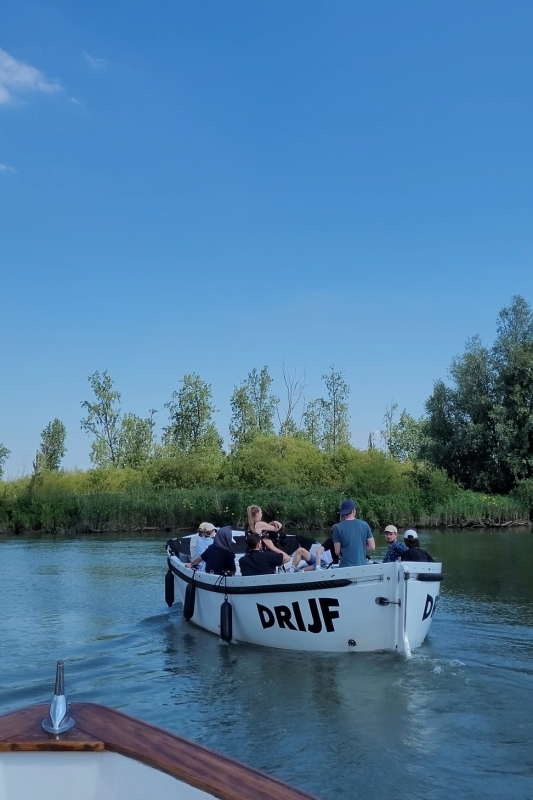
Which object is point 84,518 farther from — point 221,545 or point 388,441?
point 388,441

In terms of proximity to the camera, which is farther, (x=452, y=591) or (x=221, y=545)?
(x=452, y=591)

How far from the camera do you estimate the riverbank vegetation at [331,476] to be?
118 feet

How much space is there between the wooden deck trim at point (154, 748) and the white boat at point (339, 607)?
686 centimetres

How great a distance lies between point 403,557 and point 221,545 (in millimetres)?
3001

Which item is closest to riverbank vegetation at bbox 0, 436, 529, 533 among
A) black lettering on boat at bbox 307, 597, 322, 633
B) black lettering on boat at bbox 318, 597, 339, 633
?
black lettering on boat at bbox 307, 597, 322, 633

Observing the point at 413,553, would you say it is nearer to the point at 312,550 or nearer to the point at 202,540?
the point at 312,550

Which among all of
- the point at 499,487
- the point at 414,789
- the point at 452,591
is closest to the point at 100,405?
the point at 499,487

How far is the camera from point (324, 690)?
28.8 feet

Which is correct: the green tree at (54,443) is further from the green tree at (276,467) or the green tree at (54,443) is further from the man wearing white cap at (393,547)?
the man wearing white cap at (393,547)

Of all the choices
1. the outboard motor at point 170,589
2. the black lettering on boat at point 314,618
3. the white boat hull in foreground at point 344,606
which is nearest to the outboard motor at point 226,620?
the white boat hull in foreground at point 344,606

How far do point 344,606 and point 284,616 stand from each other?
102 cm

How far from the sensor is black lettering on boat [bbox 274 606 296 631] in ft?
33.9

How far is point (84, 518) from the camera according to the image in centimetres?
3619

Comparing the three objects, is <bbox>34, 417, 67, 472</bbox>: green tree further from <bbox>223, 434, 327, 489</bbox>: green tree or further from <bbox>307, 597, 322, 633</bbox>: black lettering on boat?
<bbox>307, 597, 322, 633</bbox>: black lettering on boat
